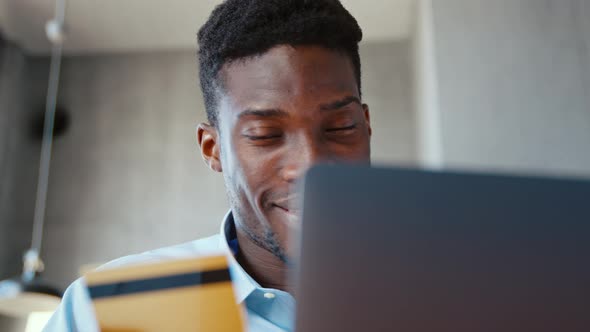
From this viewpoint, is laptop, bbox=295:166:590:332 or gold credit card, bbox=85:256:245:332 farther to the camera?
gold credit card, bbox=85:256:245:332

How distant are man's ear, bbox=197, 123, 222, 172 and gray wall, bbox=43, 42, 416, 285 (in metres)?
3.35

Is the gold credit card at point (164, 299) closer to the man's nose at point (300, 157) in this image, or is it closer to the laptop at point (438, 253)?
the man's nose at point (300, 157)

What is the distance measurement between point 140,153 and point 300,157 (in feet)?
13.4

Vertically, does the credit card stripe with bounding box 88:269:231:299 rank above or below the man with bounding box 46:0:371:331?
below

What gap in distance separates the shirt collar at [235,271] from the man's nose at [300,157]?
192 millimetres

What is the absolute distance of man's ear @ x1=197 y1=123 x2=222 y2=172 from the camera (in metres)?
1.21

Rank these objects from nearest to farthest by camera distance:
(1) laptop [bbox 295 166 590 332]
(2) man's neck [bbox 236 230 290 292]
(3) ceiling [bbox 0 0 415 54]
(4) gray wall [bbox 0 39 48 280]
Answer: (1) laptop [bbox 295 166 590 332] → (2) man's neck [bbox 236 230 290 292] → (3) ceiling [bbox 0 0 415 54] → (4) gray wall [bbox 0 39 48 280]

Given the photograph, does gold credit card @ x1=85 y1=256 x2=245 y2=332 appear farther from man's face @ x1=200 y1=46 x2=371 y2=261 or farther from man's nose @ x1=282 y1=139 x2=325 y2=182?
man's nose @ x1=282 y1=139 x2=325 y2=182

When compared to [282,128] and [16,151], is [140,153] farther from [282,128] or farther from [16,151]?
[282,128]

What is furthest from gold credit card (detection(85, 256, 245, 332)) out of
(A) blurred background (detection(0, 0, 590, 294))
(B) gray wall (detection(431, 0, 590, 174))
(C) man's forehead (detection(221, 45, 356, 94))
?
(A) blurred background (detection(0, 0, 590, 294))

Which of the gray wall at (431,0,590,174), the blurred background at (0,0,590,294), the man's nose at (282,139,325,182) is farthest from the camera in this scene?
the blurred background at (0,0,590,294)

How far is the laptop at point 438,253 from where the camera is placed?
0.42 meters

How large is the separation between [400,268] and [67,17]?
476 centimetres

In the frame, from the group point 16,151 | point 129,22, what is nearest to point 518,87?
point 129,22
